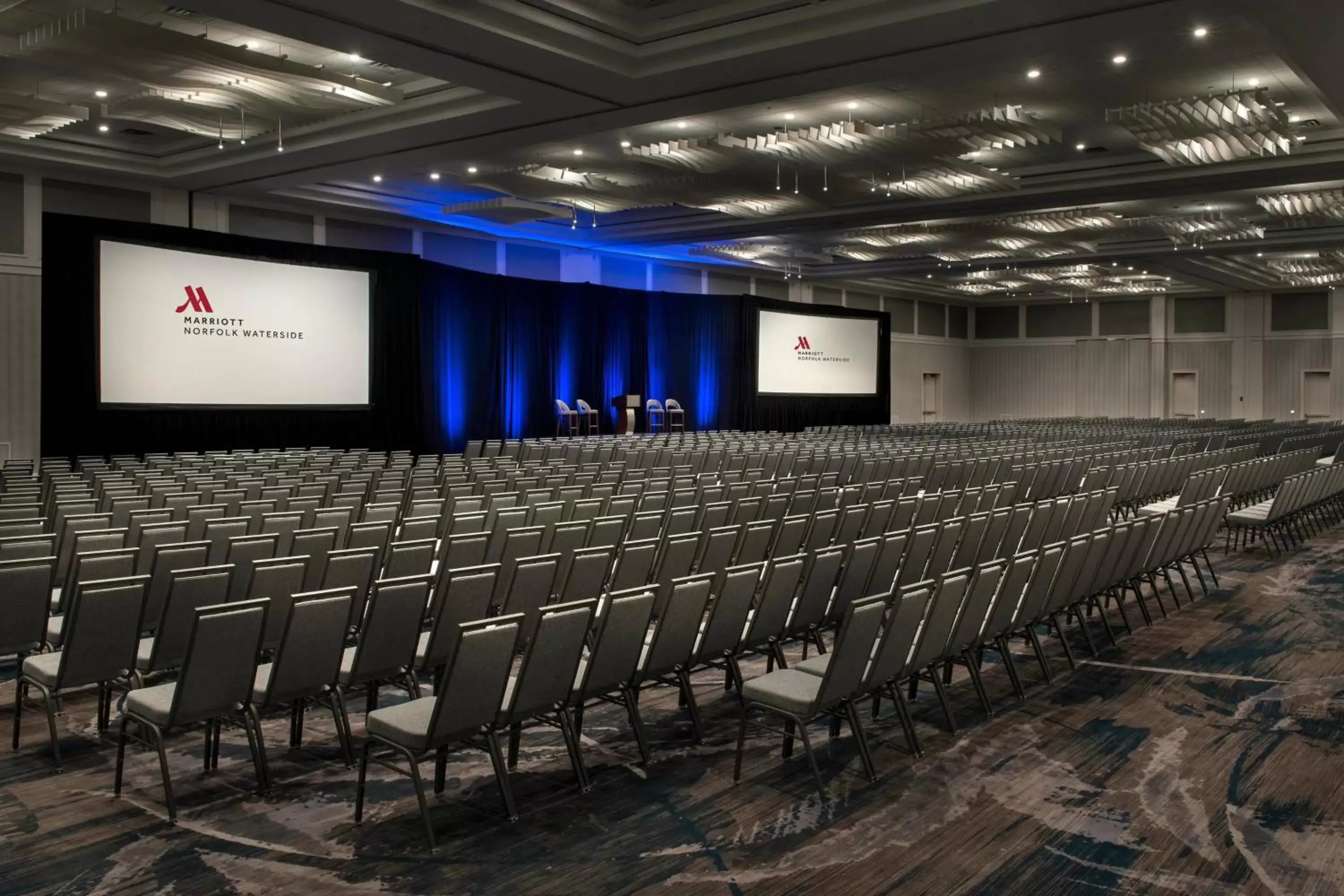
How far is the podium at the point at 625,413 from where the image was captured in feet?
77.3

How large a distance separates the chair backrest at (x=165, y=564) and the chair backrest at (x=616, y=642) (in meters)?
2.42

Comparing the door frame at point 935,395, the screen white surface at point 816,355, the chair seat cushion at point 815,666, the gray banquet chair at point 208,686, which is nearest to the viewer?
the gray banquet chair at point 208,686

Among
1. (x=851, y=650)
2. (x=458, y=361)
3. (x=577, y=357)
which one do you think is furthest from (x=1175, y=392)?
(x=851, y=650)

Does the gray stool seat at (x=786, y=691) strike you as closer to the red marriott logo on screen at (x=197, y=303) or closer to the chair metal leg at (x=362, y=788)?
the chair metal leg at (x=362, y=788)

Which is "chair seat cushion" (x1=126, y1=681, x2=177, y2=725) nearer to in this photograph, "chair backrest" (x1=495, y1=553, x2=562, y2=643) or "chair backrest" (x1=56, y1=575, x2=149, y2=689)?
"chair backrest" (x1=56, y1=575, x2=149, y2=689)

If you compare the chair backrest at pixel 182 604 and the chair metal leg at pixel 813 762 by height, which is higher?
the chair backrest at pixel 182 604

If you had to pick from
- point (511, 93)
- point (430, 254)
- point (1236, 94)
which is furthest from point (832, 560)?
point (430, 254)

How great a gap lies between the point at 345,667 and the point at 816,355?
2558 centimetres

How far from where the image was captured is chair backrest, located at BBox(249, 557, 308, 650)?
16.0 feet

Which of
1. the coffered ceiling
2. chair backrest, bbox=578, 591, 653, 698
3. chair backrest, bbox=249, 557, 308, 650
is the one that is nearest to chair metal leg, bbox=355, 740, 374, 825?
chair backrest, bbox=578, 591, 653, 698

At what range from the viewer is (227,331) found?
16.2 m

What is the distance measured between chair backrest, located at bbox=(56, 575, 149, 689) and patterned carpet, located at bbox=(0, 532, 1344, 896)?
409 millimetres

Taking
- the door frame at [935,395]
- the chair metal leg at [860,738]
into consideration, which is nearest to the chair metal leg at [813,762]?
the chair metal leg at [860,738]

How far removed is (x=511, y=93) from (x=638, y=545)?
702 cm
